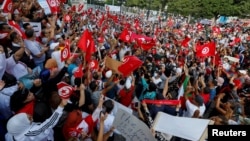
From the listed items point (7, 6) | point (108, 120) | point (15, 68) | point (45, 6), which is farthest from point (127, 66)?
point (45, 6)

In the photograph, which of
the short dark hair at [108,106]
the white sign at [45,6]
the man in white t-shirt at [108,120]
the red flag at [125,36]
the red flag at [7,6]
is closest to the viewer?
the man in white t-shirt at [108,120]

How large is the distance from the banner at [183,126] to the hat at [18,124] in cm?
164

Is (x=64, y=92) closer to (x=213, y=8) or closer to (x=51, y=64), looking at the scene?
(x=51, y=64)

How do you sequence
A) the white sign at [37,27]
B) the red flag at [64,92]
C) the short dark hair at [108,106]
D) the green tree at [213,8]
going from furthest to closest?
1. the green tree at [213,8]
2. the white sign at [37,27]
3. the short dark hair at [108,106]
4. the red flag at [64,92]

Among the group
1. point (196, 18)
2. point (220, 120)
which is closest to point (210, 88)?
point (220, 120)

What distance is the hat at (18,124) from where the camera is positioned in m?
3.52

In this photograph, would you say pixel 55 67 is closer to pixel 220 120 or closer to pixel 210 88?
pixel 220 120

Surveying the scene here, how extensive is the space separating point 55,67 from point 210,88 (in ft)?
13.4

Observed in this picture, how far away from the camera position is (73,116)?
4.36 m

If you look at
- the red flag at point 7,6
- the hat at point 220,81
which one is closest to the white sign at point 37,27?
the red flag at point 7,6

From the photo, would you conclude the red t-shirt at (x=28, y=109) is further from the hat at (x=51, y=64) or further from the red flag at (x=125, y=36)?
the red flag at (x=125, y=36)

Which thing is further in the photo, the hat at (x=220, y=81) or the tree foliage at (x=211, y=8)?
the tree foliage at (x=211, y=8)

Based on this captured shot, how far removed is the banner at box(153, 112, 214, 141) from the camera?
4.20 m

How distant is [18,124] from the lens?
11.6 feet
